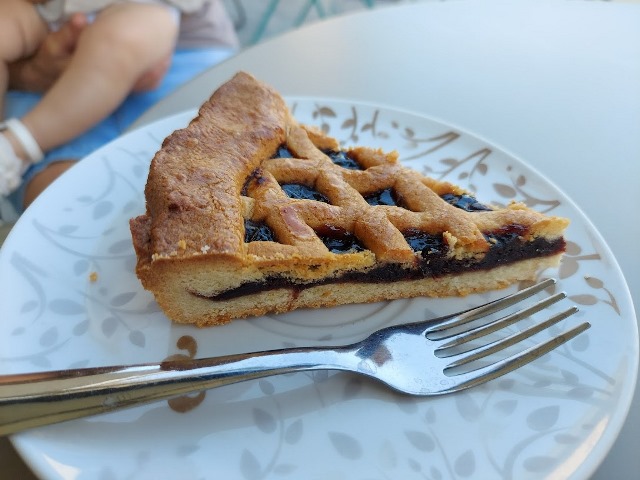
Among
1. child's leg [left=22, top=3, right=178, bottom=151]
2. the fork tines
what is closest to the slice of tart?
the fork tines

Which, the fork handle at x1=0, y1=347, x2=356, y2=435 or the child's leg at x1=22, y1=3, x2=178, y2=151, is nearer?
the fork handle at x1=0, y1=347, x2=356, y2=435

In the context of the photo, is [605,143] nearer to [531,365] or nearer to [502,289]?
[502,289]

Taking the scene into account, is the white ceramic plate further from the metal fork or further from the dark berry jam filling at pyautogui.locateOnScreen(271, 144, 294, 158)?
the dark berry jam filling at pyautogui.locateOnScreen(271, 144, 294, 158)

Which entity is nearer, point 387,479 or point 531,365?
point 387,479

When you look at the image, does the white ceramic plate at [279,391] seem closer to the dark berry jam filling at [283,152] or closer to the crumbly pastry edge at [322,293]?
the crumbly pastry edge at [322,293]

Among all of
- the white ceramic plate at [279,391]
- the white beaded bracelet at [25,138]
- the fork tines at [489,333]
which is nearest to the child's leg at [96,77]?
the white beaded bracelet at [25,138]

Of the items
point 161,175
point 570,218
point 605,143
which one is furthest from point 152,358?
point 605,143
